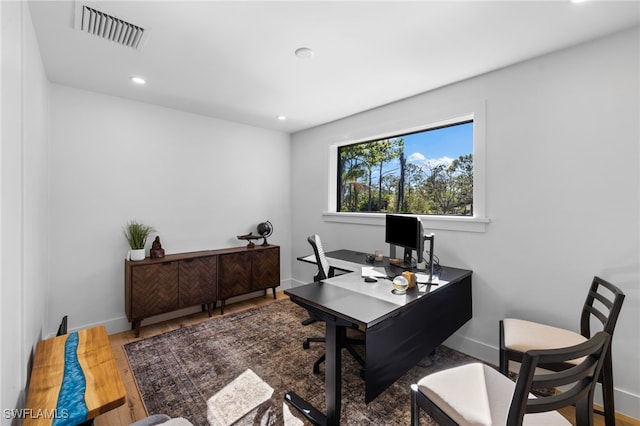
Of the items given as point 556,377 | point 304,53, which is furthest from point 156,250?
point 556,377

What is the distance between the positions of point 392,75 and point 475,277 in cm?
201

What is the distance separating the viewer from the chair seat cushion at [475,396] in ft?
3.91

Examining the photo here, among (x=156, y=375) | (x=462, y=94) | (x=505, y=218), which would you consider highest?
(x=462, y=94)

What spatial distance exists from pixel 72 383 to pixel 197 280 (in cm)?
194

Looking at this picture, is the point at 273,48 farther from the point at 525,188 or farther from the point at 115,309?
the point at 115,309

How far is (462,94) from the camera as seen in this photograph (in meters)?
2.67

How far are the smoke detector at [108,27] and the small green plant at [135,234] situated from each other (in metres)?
1.88

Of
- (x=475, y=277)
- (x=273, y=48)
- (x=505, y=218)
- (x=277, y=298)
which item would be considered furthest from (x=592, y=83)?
(x=277, y=298)

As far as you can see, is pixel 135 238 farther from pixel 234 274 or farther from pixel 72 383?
pixel 72 383

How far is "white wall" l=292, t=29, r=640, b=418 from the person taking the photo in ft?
6.24

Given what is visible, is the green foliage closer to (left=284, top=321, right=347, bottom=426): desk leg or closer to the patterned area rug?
the patterned area rug

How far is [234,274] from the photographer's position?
3684mm

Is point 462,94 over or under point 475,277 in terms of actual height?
over

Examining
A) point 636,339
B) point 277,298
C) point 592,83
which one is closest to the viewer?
point 636,339
